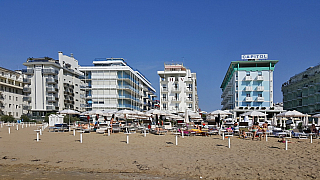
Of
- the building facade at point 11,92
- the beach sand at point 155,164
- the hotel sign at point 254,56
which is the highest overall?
the hotel sign at point 254,56

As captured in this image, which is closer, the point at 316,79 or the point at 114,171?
the point at 114,171

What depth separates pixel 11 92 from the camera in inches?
2835

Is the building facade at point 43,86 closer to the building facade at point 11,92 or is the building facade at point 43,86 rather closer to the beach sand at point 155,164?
the building facade at point 11,92

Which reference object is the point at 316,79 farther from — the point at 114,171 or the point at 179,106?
the point at 114,171

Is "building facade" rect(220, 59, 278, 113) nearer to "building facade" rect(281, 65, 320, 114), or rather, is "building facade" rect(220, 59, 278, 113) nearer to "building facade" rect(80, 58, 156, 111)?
"building facade" rect(281, 65, 320, 114)

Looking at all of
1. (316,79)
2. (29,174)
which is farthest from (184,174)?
(316,79)

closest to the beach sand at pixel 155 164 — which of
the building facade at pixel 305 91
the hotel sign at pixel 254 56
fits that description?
the building facade at pixel 305 91

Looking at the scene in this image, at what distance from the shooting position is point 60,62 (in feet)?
254

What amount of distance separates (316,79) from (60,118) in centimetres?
5293

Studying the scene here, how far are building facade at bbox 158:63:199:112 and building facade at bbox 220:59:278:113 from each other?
11.0 m

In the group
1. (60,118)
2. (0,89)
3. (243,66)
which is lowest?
(60,118)

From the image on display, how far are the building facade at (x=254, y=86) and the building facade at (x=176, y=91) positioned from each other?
11.0 metres

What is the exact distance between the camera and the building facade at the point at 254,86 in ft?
213

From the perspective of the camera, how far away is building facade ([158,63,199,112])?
70688 millimetres
